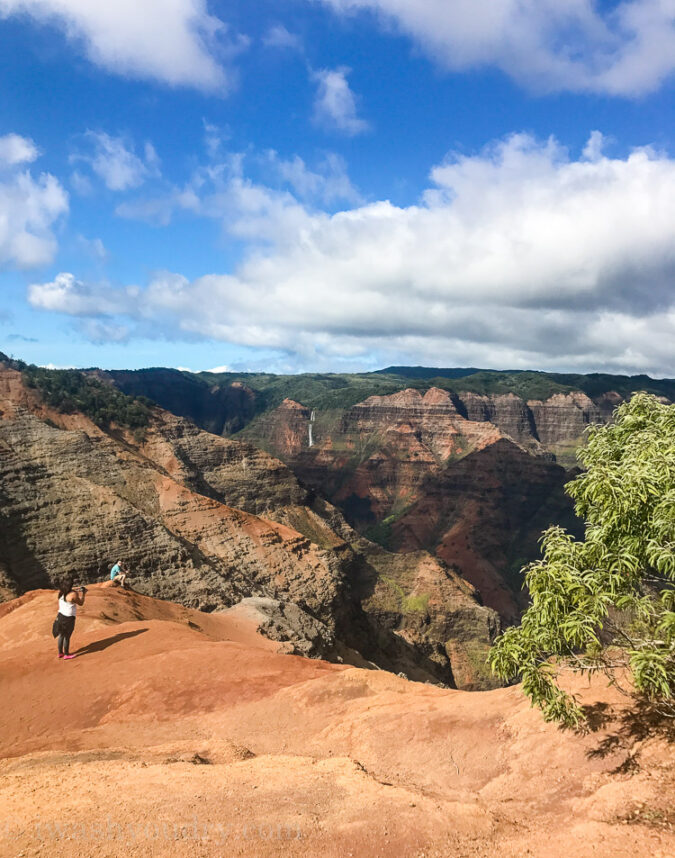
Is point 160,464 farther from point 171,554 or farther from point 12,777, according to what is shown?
point 12,777

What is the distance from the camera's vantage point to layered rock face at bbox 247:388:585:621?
331ft

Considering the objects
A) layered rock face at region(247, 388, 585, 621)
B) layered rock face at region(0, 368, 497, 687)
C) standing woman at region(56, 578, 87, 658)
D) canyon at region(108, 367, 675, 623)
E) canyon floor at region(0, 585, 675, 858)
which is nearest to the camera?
canyon floor at region(0, 585, 675, 858)

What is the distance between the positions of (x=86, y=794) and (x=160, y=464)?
62165mm

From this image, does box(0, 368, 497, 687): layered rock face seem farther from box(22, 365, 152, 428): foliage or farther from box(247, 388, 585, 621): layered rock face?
box(247, 388, 585, 621): layered rock face

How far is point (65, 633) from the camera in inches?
658

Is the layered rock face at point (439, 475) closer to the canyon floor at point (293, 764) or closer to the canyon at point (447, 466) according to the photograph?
the canyon at point (447, 466)

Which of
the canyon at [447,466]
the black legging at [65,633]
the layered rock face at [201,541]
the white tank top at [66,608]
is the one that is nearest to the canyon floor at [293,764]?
the black legging at [65,633]

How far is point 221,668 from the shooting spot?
52.9 feet

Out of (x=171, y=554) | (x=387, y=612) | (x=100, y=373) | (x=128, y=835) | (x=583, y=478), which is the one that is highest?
(x=100, y=373)

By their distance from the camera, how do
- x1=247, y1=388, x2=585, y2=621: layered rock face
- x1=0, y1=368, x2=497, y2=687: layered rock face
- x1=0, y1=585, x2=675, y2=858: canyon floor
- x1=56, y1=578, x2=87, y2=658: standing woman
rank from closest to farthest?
x1=0, y1=585, x2=675, y2=858: canyon floor → x1=56, y1=578, x2=87, y2=658: standing woman → x1=0, y1=368, x2=497, y2=687: layered rock face → x1=247, y1=388, x2=585, y2=621: layered rock face

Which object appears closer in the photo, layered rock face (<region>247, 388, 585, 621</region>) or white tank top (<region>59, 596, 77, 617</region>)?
white tank top (<region>59, 596, 77, 617</region>)

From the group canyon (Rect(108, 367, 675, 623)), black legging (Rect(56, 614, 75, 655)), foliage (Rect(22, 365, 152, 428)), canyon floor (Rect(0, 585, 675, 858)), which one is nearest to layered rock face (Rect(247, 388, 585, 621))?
canyon (Rect(108, 367, 675, 623))

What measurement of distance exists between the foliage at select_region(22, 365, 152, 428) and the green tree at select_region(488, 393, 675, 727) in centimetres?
7167

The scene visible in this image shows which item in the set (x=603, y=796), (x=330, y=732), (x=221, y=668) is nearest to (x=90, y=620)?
(x=221, y=668)
